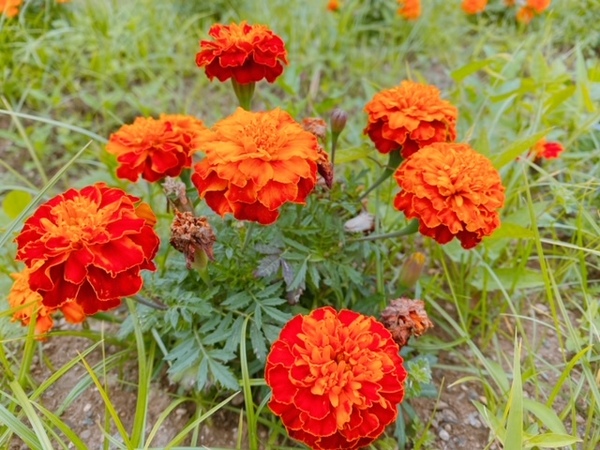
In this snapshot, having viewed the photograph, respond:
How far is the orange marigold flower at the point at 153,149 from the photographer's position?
1188mm

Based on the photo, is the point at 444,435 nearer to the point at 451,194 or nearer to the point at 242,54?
the point at 451,194

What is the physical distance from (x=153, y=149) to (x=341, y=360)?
637mm

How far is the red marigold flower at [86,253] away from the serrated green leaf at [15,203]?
0.83 m

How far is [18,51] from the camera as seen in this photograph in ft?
7.33

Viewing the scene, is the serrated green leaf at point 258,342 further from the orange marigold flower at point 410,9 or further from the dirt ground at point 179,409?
the orange marigold flower at point 410,9

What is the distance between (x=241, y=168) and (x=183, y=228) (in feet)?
0.58

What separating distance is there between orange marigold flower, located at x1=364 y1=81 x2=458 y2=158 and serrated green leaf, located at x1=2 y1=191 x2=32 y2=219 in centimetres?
113

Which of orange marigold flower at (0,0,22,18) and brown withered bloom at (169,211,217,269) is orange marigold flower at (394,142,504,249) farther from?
orange marigold flower at (0,0,22,18)

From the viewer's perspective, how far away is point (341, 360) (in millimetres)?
890

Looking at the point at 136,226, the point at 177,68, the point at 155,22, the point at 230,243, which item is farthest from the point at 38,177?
the point at 136,226

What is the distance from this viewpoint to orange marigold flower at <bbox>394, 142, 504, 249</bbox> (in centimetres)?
101

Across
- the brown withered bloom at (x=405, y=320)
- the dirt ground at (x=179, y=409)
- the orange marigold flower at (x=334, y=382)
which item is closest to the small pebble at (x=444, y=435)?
the dirt ground at (x=179, y=409)

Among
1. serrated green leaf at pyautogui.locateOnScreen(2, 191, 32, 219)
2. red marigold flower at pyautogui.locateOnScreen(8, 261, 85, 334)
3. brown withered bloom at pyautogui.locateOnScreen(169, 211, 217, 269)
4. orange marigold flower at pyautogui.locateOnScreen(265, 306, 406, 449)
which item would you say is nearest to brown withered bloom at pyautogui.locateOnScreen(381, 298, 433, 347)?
orange marigold flower at pyautogui.locateOnScreen(265, 306, 406, 449)

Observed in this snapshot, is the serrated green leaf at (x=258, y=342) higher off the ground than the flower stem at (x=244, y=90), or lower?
lower
